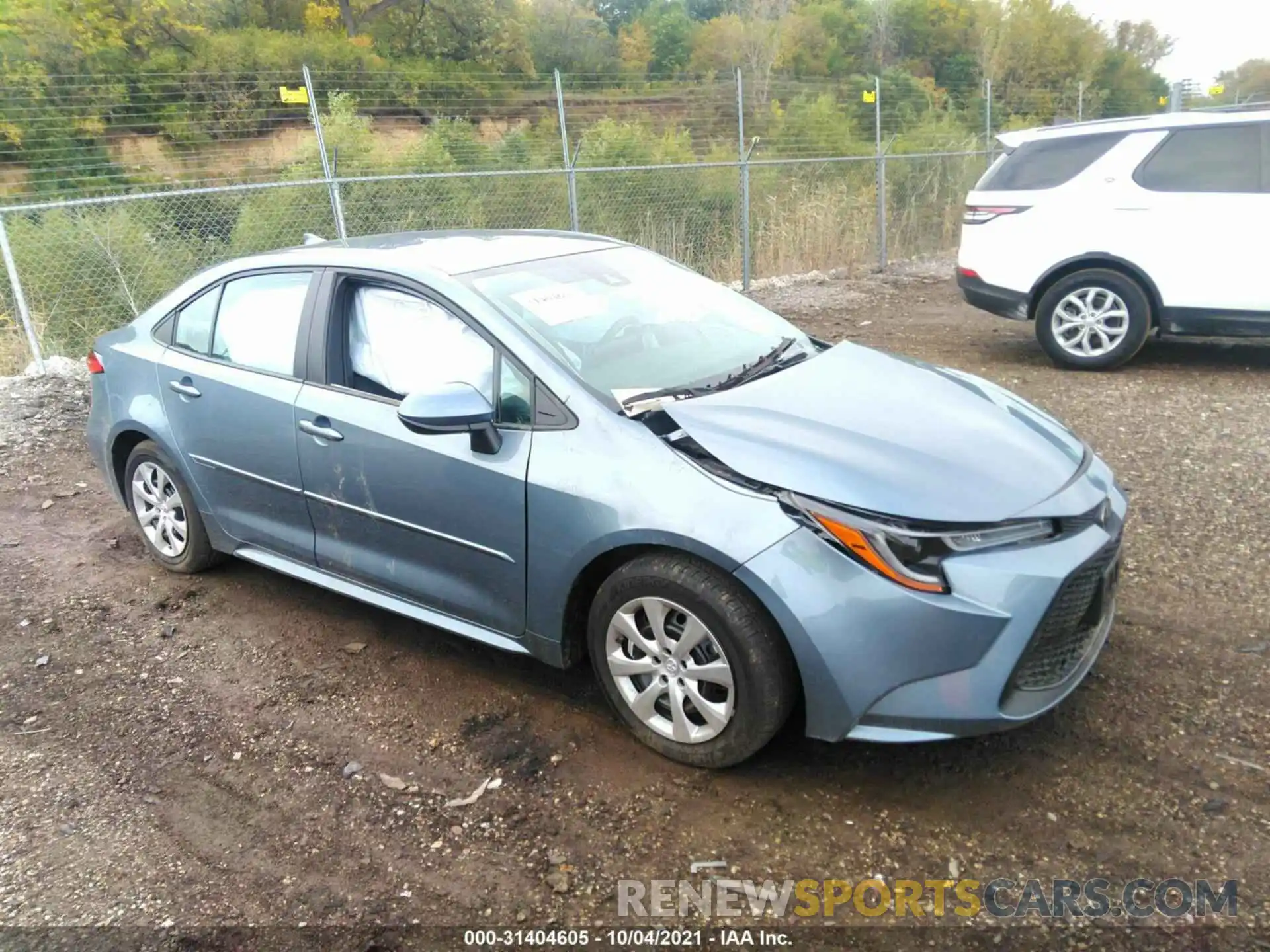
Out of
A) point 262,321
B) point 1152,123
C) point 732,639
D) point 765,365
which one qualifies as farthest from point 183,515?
point 1152,123

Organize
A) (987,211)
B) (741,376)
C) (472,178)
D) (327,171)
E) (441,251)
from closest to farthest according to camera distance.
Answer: (741,376) → (441,251) → (987,211) → (327,171) → (472,178)

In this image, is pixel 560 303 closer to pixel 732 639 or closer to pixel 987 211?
pixel 732 639

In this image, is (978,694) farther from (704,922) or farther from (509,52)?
(509,52)

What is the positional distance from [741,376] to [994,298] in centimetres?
513

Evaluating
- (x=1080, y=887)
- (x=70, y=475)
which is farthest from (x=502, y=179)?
(x=1080, y=887)

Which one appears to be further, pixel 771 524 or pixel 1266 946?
pixel 771 524

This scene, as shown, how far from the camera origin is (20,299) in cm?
771

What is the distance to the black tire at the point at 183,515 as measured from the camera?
421cm

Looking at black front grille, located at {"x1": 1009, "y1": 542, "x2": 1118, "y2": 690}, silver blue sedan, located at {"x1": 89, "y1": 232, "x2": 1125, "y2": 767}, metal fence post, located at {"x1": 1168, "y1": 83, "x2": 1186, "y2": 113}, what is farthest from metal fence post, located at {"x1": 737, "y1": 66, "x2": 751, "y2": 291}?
metal fence post, located at {"x1": 1168, "y1": 83, "x2": 1186, "y2": 113}

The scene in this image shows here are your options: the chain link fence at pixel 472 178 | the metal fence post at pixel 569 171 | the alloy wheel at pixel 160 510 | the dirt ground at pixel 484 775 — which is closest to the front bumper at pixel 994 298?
the dirt ground at pixel 484 775

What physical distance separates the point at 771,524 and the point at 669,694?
2.19 ft

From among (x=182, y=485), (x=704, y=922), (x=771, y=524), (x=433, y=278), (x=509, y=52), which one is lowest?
(x=704, y=922)

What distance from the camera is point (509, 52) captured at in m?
36.1

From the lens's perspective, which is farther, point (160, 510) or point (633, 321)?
point (160, 510)
